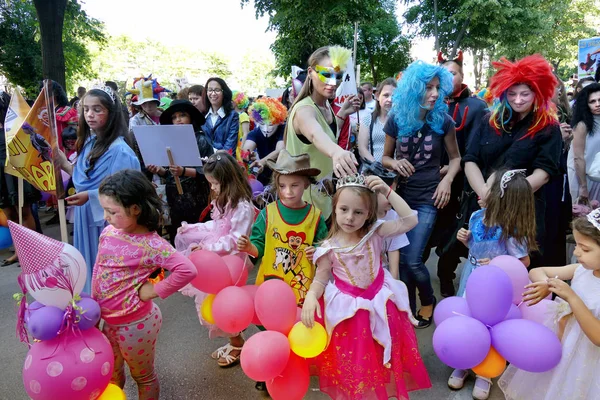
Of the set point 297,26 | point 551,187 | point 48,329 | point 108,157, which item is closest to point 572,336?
point 551,187

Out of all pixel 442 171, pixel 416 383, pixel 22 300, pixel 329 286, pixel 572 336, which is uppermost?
pixel 442 171

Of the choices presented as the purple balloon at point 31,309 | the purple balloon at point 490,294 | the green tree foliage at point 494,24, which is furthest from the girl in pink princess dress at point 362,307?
the green tree foliage at point 494,24

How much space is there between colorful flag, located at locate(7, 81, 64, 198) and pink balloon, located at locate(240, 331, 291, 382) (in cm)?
158

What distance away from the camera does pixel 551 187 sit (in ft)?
10.5

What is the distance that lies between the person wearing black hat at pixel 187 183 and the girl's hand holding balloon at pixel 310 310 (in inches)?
84.4

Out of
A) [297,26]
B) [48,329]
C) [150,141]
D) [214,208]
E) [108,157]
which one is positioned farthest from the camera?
[297,26]

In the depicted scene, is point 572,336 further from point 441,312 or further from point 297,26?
point 297,26

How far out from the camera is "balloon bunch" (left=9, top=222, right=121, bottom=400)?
1.76 metres

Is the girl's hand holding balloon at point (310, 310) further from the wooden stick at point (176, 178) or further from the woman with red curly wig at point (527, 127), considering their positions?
the wooden stick at point (176, 178)

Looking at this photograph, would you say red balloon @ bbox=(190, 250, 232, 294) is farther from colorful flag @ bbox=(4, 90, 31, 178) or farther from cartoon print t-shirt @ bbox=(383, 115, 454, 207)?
cartoon print t-shirt @ bbox=(383, 115, 454, 207)

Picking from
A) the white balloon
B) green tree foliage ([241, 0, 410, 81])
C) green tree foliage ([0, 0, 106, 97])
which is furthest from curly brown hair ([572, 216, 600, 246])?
green tree foliage ([241, 0, 410, 81])

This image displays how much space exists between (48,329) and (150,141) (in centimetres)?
210

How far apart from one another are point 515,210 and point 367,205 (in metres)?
1.05

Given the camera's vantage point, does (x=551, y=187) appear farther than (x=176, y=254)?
Yes
